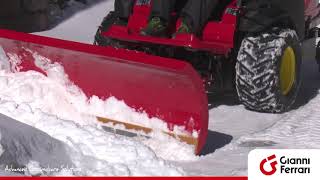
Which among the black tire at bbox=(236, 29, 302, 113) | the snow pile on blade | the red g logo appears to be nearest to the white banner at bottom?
the red g logo

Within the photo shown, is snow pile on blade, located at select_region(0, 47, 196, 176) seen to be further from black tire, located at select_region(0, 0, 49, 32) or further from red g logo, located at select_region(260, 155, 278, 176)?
black tire, located at select_region(0, 0, 49, 32)

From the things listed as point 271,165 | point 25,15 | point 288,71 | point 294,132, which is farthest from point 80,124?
point 25,15

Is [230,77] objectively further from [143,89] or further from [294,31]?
[143,89]

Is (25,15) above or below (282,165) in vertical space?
below

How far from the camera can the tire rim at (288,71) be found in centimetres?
561

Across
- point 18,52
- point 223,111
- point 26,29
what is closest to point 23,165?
point 18,52

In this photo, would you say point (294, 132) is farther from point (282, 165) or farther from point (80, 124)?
point (80, 124)

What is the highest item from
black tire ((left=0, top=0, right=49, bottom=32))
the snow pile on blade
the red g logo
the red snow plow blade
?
the red snow plow blade

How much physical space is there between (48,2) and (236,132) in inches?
241

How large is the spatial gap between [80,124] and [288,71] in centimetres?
225

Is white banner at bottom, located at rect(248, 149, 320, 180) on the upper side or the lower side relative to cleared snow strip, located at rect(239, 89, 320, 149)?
upper

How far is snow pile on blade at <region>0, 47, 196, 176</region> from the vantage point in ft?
12.3

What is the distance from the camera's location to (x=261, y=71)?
523cm

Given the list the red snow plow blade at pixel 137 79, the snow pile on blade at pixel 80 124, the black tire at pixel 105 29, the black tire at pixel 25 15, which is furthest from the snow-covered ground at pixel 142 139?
the black tire at pixel 25 15
